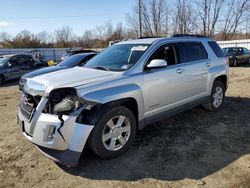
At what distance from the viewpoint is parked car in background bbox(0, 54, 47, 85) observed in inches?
541

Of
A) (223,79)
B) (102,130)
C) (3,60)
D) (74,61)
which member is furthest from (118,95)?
(3,60)

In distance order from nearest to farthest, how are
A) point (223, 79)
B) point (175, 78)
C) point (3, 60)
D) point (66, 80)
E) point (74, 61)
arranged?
point (66, 80)
point (175, 78)
point (223, 79)
point (74, 61)
point (3, 60)

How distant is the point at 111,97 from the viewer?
371 centimetres

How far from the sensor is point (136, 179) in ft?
11.2

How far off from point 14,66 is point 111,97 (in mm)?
12244

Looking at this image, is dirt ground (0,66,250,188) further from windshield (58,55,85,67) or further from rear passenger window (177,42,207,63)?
windshield (58,55,85,67)

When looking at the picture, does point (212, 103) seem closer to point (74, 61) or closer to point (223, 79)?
point (223, 79)

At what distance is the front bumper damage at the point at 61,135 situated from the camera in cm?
337

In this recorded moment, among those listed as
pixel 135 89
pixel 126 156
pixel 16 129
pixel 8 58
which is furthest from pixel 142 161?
pixel 8 58

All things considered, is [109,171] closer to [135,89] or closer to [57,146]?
[57,146]

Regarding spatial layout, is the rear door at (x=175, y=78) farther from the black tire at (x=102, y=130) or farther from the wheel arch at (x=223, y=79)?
the wheel arch at (x=223, y=79)

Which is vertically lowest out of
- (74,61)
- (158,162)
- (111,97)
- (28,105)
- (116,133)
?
(158,162)

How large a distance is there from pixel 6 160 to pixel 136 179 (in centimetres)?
218

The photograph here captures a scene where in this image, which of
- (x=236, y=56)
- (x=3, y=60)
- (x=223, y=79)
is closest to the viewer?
(x=223, y=79)
